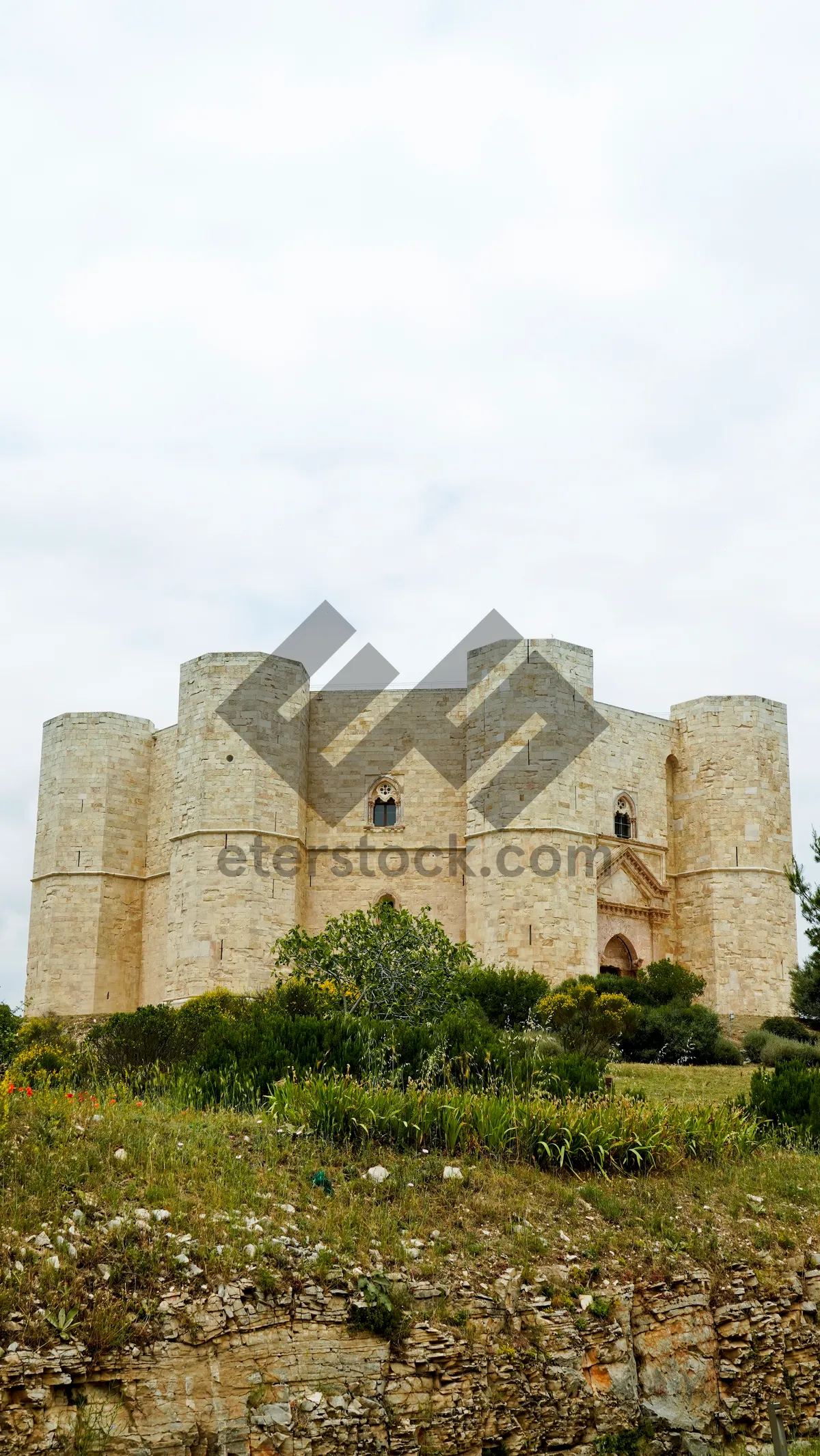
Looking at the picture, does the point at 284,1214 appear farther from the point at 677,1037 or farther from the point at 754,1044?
the point at 754,1044

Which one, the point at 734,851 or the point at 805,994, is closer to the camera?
the point at 805,994

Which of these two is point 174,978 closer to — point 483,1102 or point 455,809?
point 455,809

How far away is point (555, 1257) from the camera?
25.6 ft

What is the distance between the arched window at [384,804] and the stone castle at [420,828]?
0.14 feet

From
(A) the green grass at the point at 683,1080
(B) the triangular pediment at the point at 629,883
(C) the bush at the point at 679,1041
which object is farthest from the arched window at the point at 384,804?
(A) the green grass at the point at 683,1080

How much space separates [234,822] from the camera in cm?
2581

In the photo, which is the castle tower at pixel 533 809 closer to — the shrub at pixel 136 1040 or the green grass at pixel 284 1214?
the shrub at pixel 136 1040

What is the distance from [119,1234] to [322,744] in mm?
21341

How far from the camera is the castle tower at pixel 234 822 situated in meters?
25.3

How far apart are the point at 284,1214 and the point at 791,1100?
5650 millimetres

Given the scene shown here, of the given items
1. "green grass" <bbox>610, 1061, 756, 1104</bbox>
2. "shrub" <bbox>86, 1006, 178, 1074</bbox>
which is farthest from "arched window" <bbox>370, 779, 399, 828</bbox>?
"shrub" <bbox>86, 1006, 178, 1074</bbox>

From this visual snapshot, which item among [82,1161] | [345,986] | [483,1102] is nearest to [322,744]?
[345,986]

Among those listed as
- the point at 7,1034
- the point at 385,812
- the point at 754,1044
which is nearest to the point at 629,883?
the point at 385,812

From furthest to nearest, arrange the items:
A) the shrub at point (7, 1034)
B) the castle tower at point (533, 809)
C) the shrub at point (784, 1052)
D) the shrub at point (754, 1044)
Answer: the castle tower at point (533, 809), the shrub at point (754, 1044), the shrub at point (784, 1052), the shrub at point (7, 1034)
